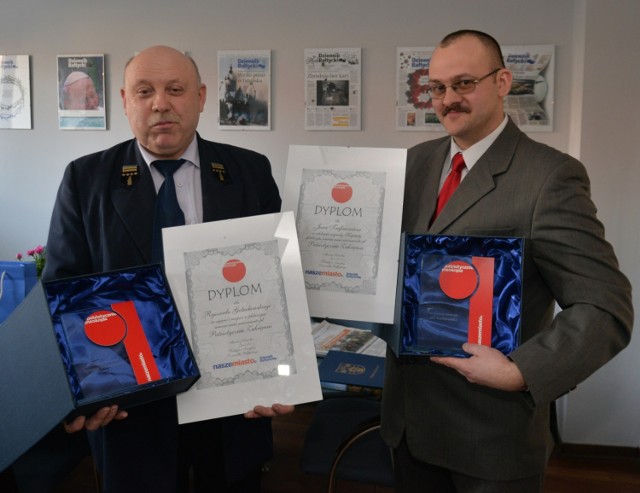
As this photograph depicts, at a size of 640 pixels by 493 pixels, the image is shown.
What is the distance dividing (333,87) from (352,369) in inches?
82.6

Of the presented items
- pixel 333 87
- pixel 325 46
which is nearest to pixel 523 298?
pixel 333 87

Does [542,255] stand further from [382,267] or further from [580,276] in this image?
[382,267]

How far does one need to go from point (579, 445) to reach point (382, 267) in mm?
2647

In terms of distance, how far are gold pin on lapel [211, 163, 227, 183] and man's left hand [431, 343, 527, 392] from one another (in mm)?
756

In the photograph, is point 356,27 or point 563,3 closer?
point 563,3

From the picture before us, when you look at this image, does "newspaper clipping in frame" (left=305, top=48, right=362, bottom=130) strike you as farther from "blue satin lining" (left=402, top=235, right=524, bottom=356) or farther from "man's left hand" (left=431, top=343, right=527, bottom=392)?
"man's left hand" (left=431, top=343, right=527, bottom=392)

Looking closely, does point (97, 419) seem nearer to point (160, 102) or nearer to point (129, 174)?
point (129, 174)

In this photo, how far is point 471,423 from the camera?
1371 mm

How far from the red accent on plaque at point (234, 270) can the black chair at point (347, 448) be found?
95 centimetres

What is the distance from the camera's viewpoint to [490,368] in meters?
1.19

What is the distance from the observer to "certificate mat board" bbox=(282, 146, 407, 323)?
4.29 ft

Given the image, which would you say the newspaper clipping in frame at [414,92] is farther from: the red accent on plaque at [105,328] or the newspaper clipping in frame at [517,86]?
the red accent on plaque at [105,328]

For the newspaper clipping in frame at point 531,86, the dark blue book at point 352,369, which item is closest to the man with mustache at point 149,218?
the dark blue book at point 352,369

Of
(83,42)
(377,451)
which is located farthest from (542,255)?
(83,42)
